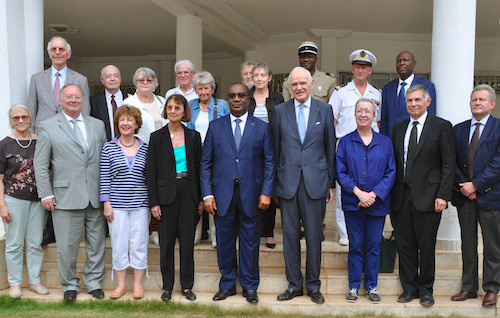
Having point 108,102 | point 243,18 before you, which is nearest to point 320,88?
point 108,102

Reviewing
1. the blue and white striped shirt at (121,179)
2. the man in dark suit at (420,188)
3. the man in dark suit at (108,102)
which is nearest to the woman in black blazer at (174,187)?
the blue and white striped shirt at (121,179)

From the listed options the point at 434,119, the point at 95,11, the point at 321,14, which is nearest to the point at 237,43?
the point at 321,14

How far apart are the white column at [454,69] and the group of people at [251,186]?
73cm

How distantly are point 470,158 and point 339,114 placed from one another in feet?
4.04

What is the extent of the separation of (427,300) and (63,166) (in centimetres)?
316

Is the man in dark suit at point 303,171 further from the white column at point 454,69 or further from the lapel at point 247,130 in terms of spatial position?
the white column at point 454,69

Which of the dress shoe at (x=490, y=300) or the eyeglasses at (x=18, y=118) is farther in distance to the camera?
the eyeglasses at (x=18, y=118)

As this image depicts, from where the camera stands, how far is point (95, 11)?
7.98 metres

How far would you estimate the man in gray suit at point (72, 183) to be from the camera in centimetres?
381

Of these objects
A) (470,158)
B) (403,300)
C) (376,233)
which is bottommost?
(403,300)

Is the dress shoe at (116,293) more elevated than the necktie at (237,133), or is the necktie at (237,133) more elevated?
the necktie at (237,133)

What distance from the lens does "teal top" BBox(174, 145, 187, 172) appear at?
12.6 feet

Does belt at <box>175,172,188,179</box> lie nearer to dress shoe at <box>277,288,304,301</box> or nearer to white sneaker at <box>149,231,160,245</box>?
white sneaker at <box>149,231,160,245</box>

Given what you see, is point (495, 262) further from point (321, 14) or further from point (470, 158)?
point (321, 14)
